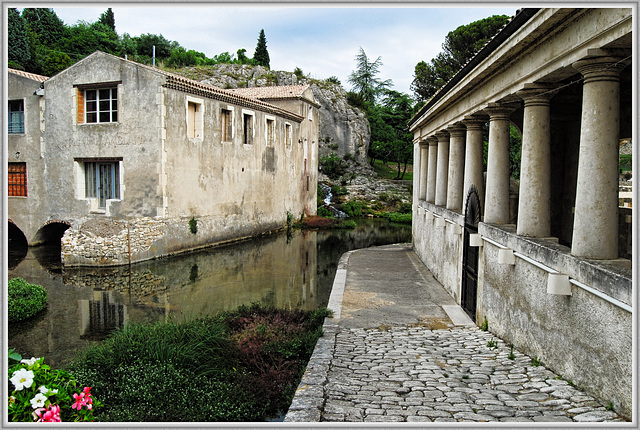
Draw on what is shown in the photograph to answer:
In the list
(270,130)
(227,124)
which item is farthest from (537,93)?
(270,130)

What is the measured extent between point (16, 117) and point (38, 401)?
68.2 ft

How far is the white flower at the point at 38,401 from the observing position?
3766mm

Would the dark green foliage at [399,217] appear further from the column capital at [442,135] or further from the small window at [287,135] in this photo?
the column capital at [442,135]

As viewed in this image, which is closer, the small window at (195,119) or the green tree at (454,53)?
the small window at (195,119)

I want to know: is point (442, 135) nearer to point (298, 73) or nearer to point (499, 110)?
point (499, 110)

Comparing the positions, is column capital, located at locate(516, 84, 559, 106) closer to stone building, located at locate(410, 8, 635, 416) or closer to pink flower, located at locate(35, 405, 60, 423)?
stone building, located at locate(410, 8, 635, 416)

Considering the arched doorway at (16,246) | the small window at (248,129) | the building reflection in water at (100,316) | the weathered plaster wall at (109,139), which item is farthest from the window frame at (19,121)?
the building reflection in water at (100,316)

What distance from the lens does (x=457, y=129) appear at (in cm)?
1271

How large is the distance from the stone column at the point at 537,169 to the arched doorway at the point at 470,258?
7.64ft

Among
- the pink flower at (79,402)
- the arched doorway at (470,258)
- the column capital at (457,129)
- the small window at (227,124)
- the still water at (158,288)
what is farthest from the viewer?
the small window at (227,124)

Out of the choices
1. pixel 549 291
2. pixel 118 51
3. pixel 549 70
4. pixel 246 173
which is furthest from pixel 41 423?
pixel 118 51

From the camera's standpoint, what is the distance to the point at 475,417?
15.3 ft

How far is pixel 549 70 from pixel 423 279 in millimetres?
8373

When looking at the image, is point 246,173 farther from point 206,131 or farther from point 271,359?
point 271,359
